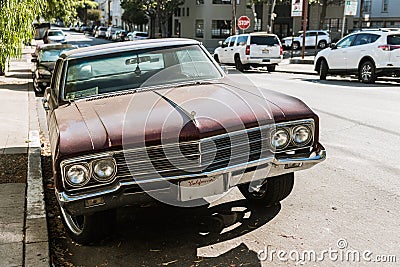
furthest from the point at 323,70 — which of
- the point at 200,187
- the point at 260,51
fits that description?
the point at 200,187

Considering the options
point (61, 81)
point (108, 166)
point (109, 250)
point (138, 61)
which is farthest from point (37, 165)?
point (108, 166)

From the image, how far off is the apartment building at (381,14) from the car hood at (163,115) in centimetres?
4709

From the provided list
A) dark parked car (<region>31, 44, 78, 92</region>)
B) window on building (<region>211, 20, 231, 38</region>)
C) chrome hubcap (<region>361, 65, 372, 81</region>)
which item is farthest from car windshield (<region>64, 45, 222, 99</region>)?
window on building (<region>211, 20, 231, 38</region>)

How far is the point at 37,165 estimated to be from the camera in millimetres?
6941

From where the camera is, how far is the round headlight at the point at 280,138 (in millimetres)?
4426

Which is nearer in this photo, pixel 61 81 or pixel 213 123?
pixel 213 123

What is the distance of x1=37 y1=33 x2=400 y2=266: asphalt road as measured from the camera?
4.33 m

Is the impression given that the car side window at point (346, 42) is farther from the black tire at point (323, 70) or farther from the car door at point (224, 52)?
Result: the car door at point (224, 52)

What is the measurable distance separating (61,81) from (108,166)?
6.47 ft

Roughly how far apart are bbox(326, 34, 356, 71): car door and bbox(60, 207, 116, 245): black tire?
15199 mm

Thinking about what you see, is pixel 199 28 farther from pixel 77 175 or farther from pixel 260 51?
pixel 77 175

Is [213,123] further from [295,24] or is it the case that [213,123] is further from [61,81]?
[295,24]

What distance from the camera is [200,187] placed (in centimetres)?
412

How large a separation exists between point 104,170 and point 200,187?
0.79 metres
